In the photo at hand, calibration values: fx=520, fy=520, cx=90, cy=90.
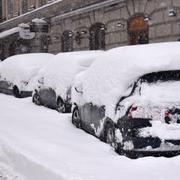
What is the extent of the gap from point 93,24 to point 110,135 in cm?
1699

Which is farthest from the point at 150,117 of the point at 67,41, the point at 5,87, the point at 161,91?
the point at 67,41

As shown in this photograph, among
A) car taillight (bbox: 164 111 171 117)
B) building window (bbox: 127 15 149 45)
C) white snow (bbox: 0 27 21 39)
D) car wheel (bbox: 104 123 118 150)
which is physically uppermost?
white snow (bbox: 0 27 21 39)

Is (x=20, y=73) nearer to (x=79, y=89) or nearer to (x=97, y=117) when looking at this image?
(x=79, y=89)

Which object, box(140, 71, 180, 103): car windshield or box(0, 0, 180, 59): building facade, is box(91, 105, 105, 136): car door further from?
box(0, 0, 180, 59): building facade

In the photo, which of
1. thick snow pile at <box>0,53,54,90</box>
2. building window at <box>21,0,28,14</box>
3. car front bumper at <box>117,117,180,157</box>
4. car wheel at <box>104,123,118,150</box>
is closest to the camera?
car front bumper at <box>117,117,180,157</box>

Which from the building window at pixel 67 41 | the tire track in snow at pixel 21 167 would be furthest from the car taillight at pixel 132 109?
the building window at pixel 67 41

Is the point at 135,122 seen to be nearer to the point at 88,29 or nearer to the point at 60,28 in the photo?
the point at 88,29

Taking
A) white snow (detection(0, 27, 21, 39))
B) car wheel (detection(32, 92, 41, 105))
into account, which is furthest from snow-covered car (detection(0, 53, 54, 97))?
→ white snow (detection(0, 27, 21, 39))

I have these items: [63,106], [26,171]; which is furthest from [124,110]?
[63,106]

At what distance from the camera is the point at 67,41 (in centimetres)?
2808

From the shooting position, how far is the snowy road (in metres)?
5.94

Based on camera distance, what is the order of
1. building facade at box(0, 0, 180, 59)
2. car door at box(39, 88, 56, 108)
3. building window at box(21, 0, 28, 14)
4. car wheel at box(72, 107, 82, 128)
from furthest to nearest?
building window at box(21, 0, 28, 14)
building facade at box(0, 0, 180, 59)
car door at box(39, 88, 56, 108)
car wheel at box(72, 107, 82, 128)

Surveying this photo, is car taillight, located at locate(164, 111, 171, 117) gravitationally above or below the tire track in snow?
above

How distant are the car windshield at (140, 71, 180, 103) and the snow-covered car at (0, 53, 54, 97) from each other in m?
9.55
